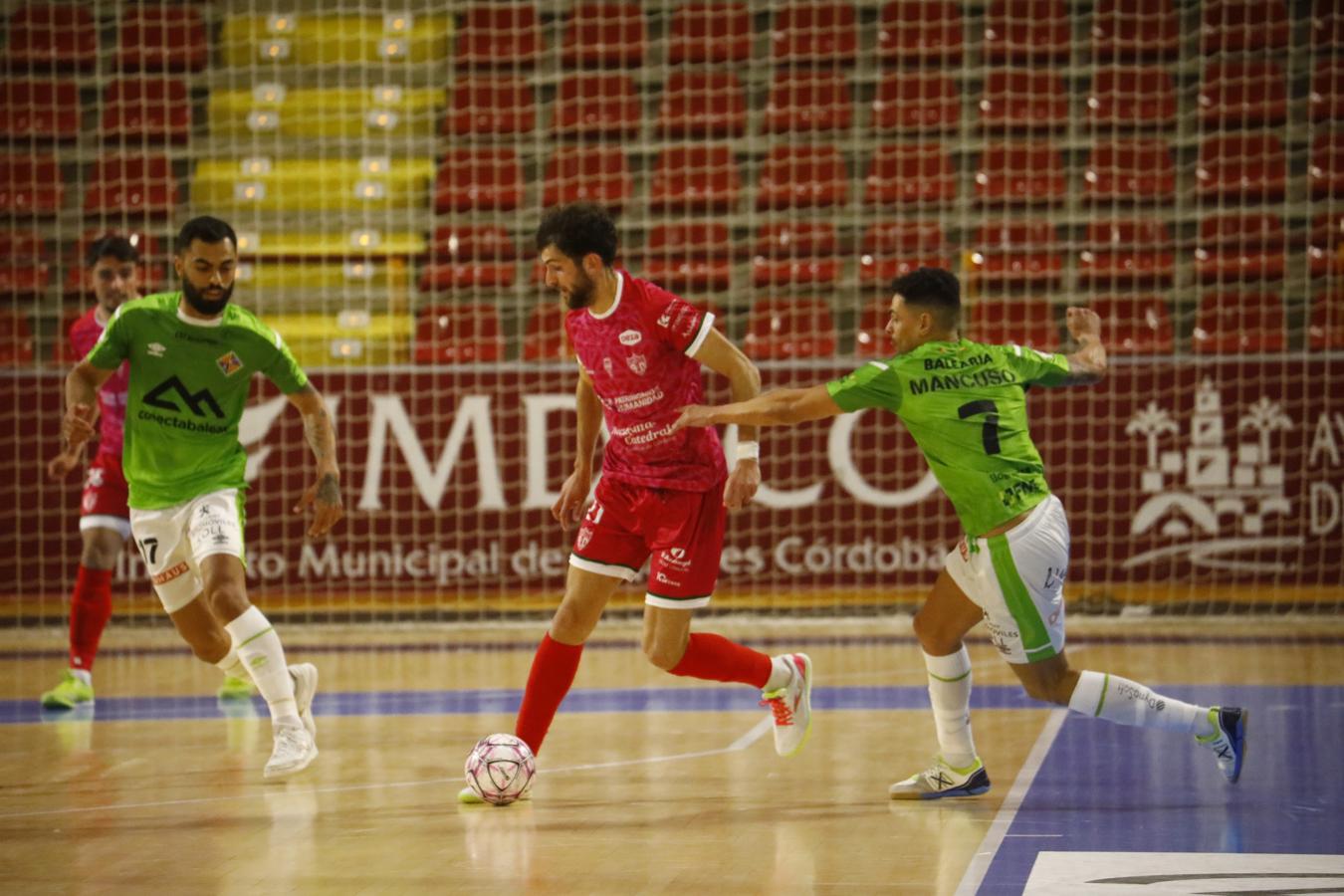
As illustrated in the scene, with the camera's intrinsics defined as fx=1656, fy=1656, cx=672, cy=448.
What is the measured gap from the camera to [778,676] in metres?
6.16

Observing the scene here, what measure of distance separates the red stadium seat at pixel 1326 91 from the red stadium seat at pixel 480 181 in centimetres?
660

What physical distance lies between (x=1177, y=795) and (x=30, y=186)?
11.5 meters

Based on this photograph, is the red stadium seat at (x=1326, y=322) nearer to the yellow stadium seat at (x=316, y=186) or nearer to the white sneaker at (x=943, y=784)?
the yellow stadium seat at (x=316, y=186)

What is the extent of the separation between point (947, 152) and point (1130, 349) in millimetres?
2503

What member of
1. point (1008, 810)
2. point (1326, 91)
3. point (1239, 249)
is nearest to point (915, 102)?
point (1239, 249)

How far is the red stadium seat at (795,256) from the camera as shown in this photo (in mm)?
13492

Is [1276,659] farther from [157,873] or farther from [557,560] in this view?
[157,873]

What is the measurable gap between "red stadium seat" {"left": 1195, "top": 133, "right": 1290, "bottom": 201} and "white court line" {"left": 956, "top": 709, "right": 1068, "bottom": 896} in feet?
23.6

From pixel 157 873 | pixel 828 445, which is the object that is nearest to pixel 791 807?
pixel 157 873

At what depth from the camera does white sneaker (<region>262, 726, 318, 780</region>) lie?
602cm

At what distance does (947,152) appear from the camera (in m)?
13.8

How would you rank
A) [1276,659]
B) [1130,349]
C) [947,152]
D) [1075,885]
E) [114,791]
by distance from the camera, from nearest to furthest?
[1075,885] < [114,791] < [1276,659] < [1130,349] < [947,152]

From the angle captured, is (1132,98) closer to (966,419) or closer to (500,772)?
(966,419)

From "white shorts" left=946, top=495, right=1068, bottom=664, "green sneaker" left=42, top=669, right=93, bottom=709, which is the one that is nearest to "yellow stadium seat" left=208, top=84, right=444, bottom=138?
"green sneaker" left=42, top=669, right=93, bottom=709
